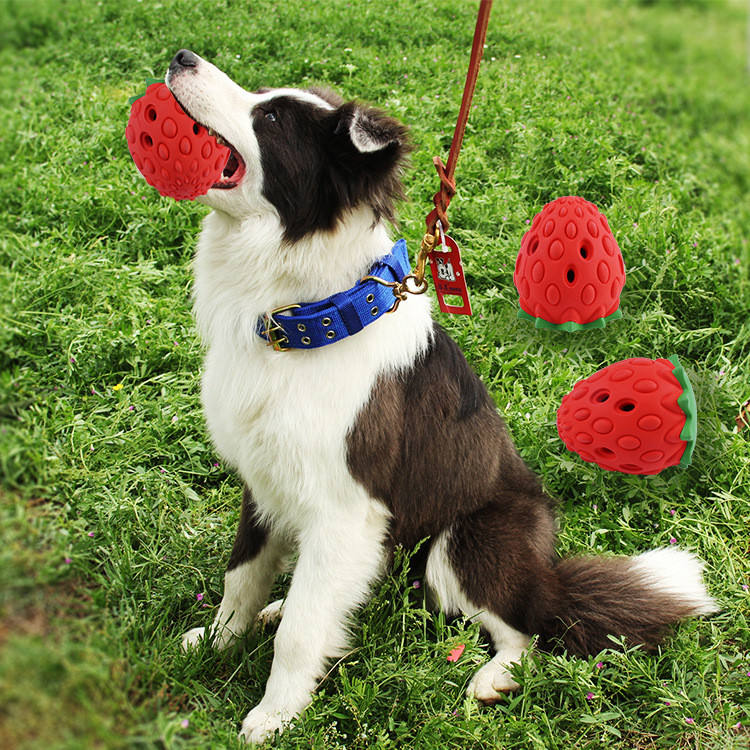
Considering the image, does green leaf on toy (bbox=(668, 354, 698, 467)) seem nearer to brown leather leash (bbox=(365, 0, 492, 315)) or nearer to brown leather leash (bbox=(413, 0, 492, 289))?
brown leather leash (bbox=(365, 0, 492, 315))

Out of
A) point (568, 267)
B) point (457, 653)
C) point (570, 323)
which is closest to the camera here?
point (457, 653)

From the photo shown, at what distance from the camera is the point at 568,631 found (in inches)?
97.2

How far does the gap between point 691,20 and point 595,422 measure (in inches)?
425

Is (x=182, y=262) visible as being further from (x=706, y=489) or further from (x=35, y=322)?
(x=706, y=489)

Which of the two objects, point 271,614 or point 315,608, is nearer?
point 315,608

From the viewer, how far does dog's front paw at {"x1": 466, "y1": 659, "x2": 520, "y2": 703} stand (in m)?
2.37

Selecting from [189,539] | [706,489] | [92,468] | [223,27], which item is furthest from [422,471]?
Answer: [223,27]

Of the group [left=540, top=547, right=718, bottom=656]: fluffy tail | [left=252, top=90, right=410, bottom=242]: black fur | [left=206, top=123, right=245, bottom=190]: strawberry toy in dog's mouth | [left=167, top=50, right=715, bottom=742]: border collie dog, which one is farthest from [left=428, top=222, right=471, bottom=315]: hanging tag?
[left=540, top=547, right=718, bottom=656]: fluffy tail

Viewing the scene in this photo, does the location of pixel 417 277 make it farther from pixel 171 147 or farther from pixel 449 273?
pixel 171 147

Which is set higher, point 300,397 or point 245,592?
point 300,397

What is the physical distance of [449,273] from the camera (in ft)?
7.38

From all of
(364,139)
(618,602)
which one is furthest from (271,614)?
(364,139)

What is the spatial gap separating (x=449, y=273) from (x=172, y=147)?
2.85ft

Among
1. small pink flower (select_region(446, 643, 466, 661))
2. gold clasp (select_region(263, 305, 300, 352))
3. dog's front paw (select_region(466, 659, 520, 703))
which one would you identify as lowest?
dog's front paw (select_region(466, 659, 520, 703))
